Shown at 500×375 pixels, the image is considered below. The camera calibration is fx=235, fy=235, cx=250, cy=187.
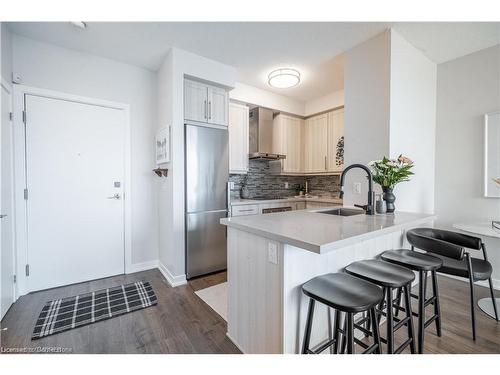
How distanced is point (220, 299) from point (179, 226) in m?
0.93

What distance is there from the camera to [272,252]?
1320 mm

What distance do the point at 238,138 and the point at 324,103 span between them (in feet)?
5.71

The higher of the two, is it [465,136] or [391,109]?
[391,109]

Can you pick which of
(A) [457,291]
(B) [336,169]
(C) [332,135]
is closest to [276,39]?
(C) [332,135]

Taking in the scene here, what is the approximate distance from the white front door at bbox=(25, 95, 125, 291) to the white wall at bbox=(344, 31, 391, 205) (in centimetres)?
276

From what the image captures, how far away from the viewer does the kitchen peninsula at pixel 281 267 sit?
1256 millimetres

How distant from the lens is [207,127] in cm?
293

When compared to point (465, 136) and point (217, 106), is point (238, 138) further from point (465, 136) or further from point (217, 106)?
point (465, 136)

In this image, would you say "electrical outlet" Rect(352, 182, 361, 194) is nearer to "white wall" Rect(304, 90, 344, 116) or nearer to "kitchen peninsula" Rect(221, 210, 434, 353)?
"kitchen peninsula" Rect(221, 210, 434, 353)

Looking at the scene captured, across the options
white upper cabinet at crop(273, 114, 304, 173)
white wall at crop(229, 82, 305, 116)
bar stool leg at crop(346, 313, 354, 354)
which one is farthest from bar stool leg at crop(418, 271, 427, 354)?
white wall at crop(229, 82, 305, 116)

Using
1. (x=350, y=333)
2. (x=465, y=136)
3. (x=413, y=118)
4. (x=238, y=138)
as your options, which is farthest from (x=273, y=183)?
(x=350, y=333)

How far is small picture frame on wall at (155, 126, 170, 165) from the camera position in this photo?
274 cm

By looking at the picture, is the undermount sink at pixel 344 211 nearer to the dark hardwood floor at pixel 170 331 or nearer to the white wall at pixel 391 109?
the white wall at pixel 391 109

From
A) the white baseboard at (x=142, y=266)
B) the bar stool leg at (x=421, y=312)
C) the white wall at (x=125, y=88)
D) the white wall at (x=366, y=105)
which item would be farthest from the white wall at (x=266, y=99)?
the bar stool leg at (x=421, y=312)
